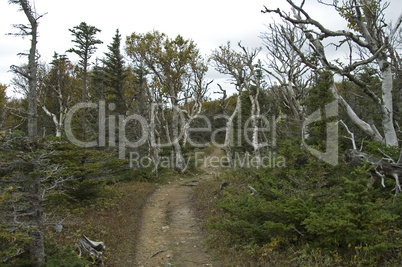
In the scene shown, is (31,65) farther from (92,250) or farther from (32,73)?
(92,250)

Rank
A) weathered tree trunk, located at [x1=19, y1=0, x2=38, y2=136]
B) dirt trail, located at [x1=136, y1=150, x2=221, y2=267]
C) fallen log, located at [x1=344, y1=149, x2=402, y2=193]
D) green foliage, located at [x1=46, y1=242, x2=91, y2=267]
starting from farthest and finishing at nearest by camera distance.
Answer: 1. dirt trail, located at [x1=136, y1=150, x2=221, y2=267]
2. fallen log, located at [x1=344, y1=149, x2=402, y2=193]
3. weathered tree trunk, located at [x1=19, y1=0, x2=38, y2=136]
4. green foliage, located at [x1=46, y1=242, x2=91, y2=267]

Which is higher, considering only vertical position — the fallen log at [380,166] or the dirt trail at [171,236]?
the fallen log at [380,166]

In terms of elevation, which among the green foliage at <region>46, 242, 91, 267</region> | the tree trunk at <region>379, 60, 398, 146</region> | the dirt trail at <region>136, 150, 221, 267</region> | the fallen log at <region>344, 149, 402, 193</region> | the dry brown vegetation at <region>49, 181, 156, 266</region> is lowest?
the dirt trail at <region>136, 150, 221, 267</region>

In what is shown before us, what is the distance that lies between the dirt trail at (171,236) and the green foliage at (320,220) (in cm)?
112

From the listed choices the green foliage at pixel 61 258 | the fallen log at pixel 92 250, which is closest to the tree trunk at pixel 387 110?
the fallen log at pixel 92 250

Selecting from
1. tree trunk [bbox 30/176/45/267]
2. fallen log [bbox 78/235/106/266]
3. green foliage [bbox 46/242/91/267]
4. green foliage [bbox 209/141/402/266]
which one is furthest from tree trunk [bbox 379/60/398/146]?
tree trunk [bbox 30/176/45/267]

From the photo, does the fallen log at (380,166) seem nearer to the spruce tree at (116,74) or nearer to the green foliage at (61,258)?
the green foliage at (61,258)

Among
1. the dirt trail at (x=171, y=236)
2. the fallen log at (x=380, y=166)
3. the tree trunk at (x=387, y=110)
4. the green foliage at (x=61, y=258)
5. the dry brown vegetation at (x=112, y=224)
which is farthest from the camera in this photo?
the tree trunk at (x=387, y=110)

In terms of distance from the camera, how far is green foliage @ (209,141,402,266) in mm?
4844

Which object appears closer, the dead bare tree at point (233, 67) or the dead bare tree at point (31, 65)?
the dead bare tree at point (31, 65)

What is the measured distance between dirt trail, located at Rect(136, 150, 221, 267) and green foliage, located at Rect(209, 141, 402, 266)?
1116 mm

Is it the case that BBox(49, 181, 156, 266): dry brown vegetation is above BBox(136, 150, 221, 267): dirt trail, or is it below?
above

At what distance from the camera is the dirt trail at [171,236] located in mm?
7191

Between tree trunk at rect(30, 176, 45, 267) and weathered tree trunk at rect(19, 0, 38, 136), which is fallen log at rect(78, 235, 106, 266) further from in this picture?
weathered tree trunk at rect(19, 0, 38, 136)
